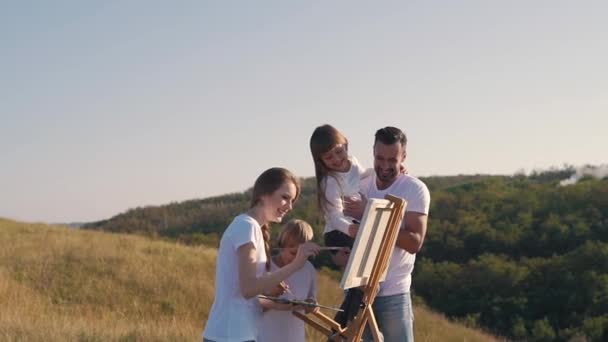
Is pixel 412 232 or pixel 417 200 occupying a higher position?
pixel 417 200

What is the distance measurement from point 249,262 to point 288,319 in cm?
105

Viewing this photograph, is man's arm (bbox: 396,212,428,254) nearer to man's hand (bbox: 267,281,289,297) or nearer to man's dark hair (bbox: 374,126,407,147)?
man's dark hair (bbox: 374,126,407,147)

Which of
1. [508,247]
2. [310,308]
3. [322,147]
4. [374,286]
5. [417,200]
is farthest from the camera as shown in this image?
[508,247]

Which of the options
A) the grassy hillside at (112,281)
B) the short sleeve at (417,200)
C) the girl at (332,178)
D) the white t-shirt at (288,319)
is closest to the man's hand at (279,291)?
the white t-shirt at (288,319)

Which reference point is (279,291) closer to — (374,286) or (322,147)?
(374,286)

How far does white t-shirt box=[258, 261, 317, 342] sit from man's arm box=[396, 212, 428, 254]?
2.04 ft

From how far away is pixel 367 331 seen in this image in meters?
4.70

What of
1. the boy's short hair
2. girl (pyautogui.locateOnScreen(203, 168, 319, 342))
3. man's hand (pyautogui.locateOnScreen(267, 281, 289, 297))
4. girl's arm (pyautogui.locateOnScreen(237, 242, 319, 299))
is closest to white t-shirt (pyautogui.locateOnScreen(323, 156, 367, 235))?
the boy's short hair

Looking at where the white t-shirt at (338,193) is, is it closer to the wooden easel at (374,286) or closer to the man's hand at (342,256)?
the man's hand at (342,256)

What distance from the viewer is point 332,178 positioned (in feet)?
15.1

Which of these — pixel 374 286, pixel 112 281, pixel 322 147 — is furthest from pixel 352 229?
pixel 112 281

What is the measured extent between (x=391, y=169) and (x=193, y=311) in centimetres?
1310

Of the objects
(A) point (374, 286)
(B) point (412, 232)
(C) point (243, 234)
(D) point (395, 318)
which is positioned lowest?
(D) point (395, 318)

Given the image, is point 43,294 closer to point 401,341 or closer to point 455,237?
point 401,341
